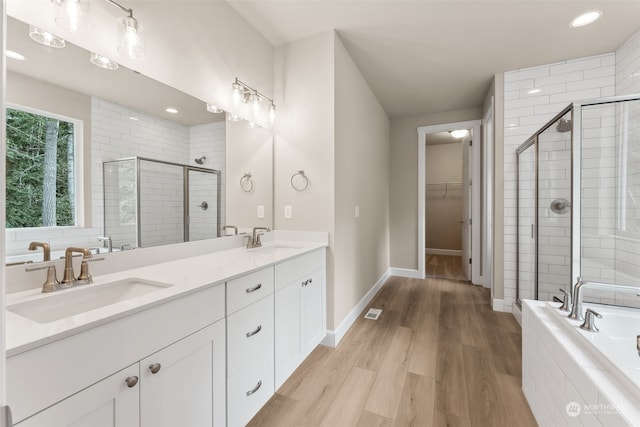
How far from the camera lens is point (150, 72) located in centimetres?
150

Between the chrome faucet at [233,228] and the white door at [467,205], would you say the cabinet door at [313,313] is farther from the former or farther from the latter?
the white door at [467,205]

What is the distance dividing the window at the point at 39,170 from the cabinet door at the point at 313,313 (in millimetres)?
1402

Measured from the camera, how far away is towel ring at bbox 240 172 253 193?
86.4 inches

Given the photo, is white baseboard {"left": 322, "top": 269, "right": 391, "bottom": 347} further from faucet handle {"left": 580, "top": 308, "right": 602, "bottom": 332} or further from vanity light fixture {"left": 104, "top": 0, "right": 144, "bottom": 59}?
vanity light fixture {"left": 104, "top": 0, "right": 144, "bottom": 59}

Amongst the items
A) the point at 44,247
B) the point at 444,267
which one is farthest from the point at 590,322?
the point at 444,267

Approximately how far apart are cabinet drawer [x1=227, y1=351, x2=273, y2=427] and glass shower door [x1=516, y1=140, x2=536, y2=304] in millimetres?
2674

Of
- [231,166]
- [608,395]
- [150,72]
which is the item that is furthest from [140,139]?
[608,395]

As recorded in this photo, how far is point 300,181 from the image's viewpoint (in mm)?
2410

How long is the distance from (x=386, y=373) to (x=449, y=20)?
108 inches

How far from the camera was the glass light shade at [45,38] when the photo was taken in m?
1.08

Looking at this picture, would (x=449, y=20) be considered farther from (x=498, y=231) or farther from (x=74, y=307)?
(x=74, y=307)

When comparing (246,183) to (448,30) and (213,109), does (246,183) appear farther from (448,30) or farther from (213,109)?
(448,30)

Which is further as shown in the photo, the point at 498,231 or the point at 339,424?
the point at 498,231

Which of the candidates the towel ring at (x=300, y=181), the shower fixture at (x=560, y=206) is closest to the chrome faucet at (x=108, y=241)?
the towel ring at (x=300, y=181)
